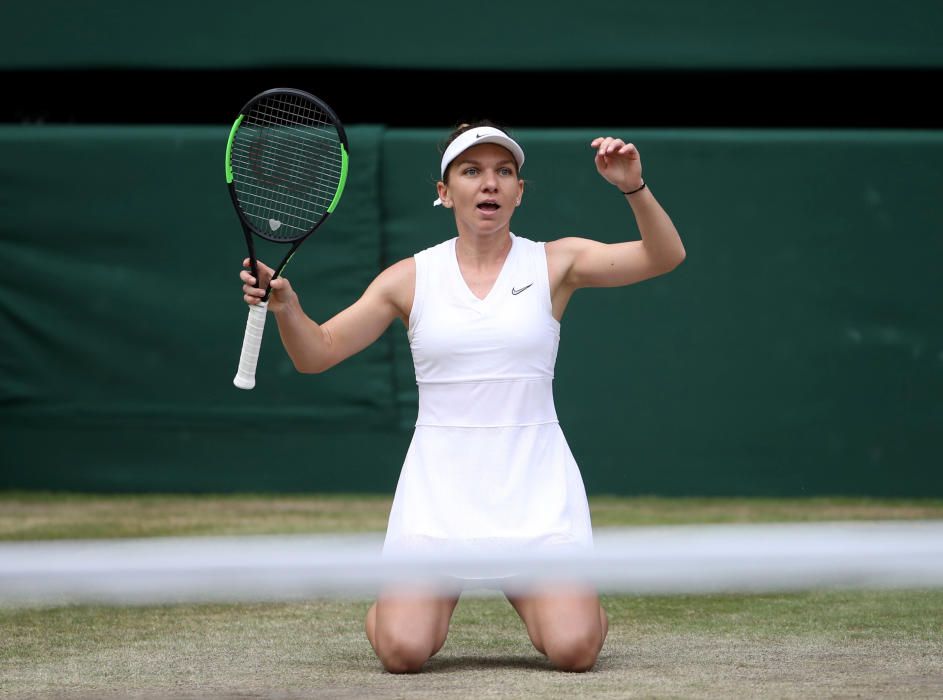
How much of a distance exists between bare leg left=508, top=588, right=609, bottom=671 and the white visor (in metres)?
1.03

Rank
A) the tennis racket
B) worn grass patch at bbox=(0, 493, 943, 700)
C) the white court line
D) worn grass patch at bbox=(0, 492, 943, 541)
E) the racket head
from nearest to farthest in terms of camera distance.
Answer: the white court line, worn grass patch at bbox=(0, 493, 943, 700), the tennis racket, the racket head, worn grass patch at bbox=(0, 492, 943, 541)

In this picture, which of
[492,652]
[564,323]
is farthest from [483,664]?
[564,323]

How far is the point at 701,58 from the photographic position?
6828mm

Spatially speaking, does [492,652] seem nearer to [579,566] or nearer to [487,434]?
[487,434]

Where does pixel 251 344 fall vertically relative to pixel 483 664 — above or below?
above

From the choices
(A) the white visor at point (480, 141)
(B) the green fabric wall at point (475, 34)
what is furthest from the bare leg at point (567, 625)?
(B) the green fabric wall at point (475, 34)

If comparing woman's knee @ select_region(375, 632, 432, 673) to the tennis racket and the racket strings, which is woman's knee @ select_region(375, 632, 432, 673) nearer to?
the tennis racket

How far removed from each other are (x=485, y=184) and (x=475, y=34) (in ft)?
11.3

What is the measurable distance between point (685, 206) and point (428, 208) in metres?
1.15

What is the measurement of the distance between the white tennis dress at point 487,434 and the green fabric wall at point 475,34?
3391 millimetres

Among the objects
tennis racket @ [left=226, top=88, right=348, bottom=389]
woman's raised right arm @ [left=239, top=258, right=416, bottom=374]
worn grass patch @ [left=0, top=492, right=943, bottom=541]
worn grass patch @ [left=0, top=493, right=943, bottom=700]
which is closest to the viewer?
worn grass patch @ [left=0, top=493, right=943, bottom=700]

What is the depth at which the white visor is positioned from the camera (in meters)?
3.60

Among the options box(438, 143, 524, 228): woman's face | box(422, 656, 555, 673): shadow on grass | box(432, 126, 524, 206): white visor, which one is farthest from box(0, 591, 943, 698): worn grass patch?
box(432, 126, 524, 206): white visor

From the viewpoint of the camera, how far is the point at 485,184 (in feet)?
12.0
